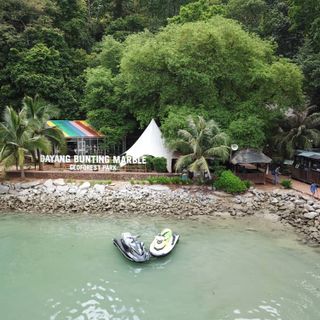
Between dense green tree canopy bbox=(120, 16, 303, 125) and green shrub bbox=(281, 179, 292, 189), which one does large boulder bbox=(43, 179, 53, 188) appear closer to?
dense green tree canopy bbox=(120, 16, 303, 125)

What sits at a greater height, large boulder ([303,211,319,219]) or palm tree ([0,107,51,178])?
palm tree ([0,107,51,178])

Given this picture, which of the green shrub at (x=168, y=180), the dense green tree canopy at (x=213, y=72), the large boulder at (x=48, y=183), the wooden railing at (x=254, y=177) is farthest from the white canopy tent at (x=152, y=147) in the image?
the large boulder at (x=48, y=183)

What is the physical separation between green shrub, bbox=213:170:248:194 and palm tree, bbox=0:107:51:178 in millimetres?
11950

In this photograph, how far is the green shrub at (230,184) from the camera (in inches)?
917

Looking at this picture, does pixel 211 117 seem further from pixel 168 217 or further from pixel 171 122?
pixel 168 217

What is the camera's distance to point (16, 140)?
79.7 feet

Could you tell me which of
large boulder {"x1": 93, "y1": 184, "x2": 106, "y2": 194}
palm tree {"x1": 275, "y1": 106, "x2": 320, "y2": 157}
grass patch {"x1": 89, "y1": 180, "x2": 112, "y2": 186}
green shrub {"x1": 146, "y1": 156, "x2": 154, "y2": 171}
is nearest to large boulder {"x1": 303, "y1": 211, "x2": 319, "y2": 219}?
palm tree {"x1": 275, "y1": 106, "x2": 320, "y2": 157}

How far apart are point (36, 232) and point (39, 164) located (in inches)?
358

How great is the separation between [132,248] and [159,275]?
1887mm

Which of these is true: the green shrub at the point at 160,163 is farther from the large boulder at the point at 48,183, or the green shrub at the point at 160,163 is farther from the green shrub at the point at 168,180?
the large boulder at the point at 48,183

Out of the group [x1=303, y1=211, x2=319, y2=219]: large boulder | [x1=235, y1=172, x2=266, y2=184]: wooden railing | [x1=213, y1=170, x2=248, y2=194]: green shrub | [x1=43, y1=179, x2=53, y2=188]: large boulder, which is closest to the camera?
[x1=303, y1=211, x2=319, y2=219]: large boulder

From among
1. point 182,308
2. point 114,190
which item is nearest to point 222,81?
point 114,190

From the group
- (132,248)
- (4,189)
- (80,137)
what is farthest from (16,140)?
(132,248)

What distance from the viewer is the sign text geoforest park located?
26406mm
